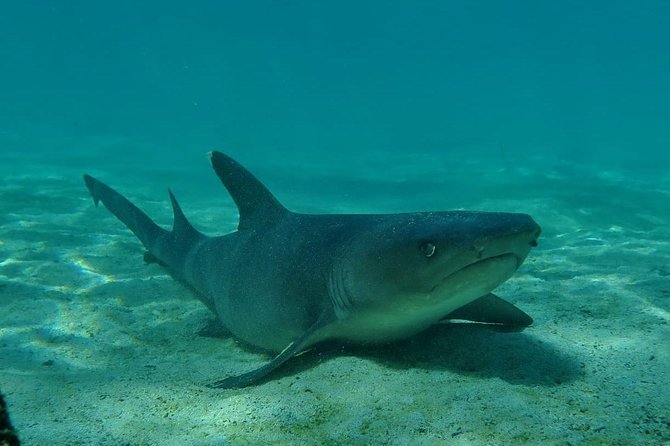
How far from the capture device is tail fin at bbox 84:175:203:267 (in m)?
5.87

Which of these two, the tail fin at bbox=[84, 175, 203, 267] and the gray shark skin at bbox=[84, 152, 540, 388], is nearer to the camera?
the gray shark skin at bbox=[84, 152, 540, 388]

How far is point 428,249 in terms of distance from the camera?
251 cm

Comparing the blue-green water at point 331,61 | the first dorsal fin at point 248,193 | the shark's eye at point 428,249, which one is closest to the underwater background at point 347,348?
the shark's eye at point 428,249

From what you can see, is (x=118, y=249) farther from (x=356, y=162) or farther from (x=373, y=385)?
(x=356, y=162)

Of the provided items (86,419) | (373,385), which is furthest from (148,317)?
(373,385)

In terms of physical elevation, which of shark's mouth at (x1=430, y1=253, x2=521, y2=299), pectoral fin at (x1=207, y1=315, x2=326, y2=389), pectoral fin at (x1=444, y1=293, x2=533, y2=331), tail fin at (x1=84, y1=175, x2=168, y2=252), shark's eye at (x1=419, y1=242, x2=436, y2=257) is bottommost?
pectoral fin at (x1=207, y1=315, x2=326, y2=389)

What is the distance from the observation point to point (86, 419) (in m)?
2.34

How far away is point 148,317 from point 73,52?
117625mm

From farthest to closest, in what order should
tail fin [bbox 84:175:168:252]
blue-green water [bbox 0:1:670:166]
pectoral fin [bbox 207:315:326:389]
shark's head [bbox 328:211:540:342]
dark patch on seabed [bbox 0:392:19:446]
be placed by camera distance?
blue-green water [bbox 0:1:670:166] → tail fin [bbox 84:175:168:252] → pectoral fin [bbox 207:315:326:389] → shark's head [bbox 328:211:540:342] → dark patch on seabed [bbox 0:392:19:446]

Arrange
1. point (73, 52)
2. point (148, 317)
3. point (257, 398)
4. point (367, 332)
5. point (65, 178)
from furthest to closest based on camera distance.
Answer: point (73, 52)
point (65, 178)
point (148, 317)
point (367, 332)
point (257, 398)

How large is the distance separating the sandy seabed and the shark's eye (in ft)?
2.39

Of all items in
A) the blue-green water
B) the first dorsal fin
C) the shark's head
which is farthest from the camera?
the blue-green water

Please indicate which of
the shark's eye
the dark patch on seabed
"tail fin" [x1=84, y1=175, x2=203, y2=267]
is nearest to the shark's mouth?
the shark's eye

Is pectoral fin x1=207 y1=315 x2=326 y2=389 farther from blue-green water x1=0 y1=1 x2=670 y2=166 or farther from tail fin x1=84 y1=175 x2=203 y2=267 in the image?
blue-green water x1=0 y1=1 x2=670 y2=166
